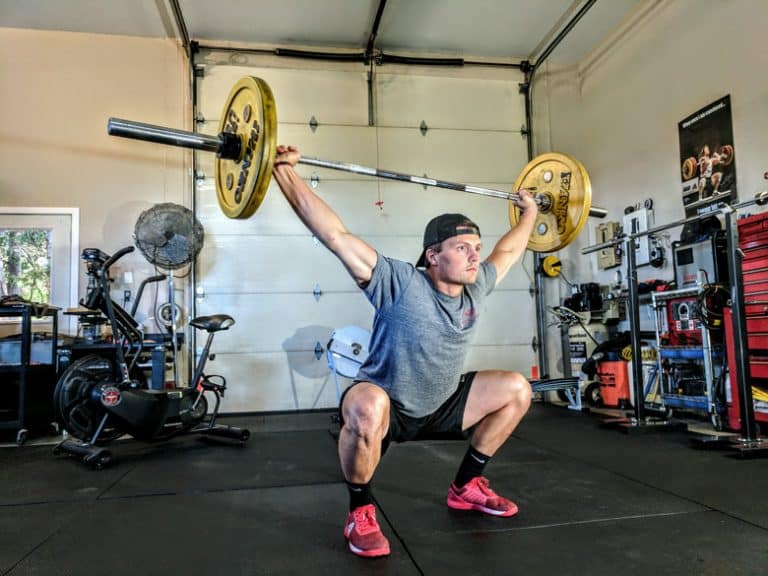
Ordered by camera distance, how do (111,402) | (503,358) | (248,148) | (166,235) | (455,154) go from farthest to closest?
(455,154), (503,358), (166,235), (111,402), (248,148)

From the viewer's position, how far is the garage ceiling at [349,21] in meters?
4.38

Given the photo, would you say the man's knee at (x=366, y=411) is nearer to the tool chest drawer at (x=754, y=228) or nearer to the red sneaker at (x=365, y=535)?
the red sneaker at (x=365, y=535)

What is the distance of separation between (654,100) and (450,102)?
1.83 meters

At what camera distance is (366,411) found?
146 cm

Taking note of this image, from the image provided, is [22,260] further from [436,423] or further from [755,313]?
[755,313]

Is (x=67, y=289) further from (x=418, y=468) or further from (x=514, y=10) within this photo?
(x=514, y=10)

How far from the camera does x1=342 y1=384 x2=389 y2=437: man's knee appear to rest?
1.46m

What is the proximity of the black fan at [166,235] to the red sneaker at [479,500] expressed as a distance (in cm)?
314

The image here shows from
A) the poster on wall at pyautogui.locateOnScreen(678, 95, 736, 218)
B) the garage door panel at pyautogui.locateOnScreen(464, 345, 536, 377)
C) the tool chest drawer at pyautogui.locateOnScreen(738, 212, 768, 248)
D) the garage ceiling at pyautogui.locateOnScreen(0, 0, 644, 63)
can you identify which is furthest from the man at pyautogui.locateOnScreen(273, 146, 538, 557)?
the garage ceiling at pyautogui.locateOnScreen(0, 0, 644, 63)

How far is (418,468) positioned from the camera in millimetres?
2432

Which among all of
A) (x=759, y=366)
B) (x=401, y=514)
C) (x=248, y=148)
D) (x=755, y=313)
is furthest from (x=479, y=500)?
(x=755, y=313)

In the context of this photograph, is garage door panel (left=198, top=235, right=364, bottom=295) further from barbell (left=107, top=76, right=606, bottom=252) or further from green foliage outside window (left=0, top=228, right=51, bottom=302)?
barbell (left=107, top=76, right=606, bottom=252)

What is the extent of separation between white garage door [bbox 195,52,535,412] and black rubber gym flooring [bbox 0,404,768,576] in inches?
71.4

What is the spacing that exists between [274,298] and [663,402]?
10.6 ft
